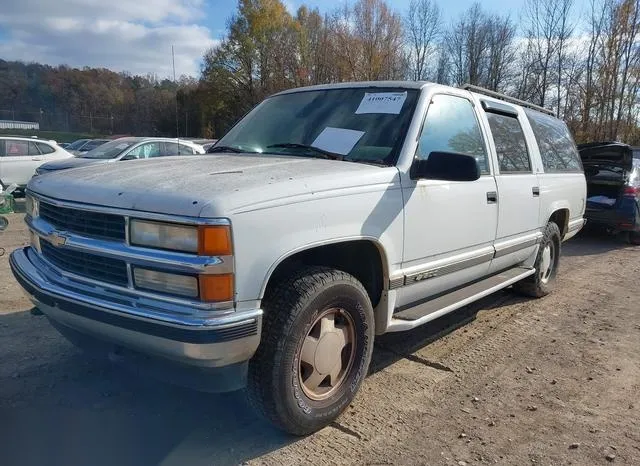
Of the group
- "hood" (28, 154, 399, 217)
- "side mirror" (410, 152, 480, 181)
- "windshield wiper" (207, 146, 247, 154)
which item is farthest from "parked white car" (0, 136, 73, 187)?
"side mirror" (410, 152, 480, 181)

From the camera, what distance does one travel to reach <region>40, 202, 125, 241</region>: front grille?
2.47m

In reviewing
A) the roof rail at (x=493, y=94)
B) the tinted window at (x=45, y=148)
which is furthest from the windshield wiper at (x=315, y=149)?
the tinted window at (x=45, y=148)

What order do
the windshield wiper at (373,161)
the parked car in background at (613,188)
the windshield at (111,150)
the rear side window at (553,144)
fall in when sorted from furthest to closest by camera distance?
the windshield at (111,150) → the parked car in background at (613,188) → the rear side window at (553,144) → the windshield wiper at (373,161)

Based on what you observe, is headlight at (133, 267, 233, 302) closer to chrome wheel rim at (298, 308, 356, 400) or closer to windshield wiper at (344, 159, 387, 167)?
chrome wheel rim at (298, 308, 356, 400)

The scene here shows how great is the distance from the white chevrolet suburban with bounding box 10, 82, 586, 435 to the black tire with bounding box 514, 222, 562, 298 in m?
1.31

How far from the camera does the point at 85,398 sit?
3.24 metres

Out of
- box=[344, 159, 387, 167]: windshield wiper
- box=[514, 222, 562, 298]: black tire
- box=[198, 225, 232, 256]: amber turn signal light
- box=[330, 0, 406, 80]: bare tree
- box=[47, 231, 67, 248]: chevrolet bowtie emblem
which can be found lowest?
box=[514, 222, 562, 298]: black tire

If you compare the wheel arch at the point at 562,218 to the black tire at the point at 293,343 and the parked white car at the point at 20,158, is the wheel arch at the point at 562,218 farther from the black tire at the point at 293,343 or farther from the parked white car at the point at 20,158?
the parked white car at the point at 20,158

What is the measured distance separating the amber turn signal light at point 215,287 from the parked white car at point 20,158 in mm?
13102

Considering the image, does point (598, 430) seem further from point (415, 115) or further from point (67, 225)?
point (67, 225)

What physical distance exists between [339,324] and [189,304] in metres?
1.02

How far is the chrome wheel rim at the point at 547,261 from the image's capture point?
5603mm

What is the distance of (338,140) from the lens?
11.3 feet

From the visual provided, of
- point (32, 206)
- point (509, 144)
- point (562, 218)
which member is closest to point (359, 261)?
point (32, 206)
